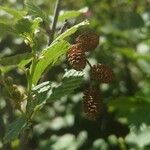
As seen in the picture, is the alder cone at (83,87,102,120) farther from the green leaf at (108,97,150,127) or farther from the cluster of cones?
the green leaf at (108,97,150,127)

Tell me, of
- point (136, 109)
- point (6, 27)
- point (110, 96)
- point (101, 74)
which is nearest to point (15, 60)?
point (6, 27)

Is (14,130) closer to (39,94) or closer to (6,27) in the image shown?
(39,94)

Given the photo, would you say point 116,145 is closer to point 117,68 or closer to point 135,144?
point 135,144

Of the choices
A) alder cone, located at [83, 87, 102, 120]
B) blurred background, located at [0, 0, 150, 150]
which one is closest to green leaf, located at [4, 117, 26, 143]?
alder cone, located at [83, 87, 102, 120]

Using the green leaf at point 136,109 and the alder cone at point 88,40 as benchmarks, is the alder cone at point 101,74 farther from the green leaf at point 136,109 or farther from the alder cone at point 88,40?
the green leaf at point 136,109

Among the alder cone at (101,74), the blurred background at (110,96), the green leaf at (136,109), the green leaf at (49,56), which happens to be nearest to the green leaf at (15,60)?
the green leaf at (49,56)

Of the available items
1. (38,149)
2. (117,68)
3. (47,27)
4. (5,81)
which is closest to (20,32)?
(5,81)
